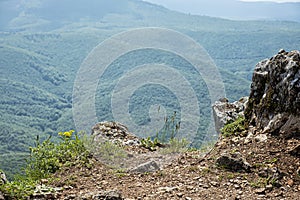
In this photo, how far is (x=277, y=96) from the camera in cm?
796

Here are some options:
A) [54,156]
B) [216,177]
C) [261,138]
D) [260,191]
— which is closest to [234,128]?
[261,138]

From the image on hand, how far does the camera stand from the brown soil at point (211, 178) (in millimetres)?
6117

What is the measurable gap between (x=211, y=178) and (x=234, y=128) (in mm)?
2509

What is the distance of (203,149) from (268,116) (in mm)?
2034

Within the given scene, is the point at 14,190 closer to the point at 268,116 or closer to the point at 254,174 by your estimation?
the point at 254,174

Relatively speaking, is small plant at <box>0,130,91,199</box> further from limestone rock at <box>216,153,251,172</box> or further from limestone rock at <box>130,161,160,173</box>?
limestone rock at <box>216,153,251,172</box>

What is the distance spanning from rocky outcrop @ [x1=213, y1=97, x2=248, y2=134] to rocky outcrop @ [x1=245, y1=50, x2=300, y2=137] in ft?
3.48

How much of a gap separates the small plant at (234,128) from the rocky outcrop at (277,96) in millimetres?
189

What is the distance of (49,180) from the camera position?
7.12 m

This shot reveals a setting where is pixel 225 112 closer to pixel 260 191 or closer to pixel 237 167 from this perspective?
pixel 237 167

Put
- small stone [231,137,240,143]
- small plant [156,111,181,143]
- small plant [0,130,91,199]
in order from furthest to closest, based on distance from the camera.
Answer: small plant [156,111,181,143], small stone [231,137,240,143], small plant [0,130,91,199]

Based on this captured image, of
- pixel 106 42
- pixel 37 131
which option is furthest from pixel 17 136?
pixel 106 42

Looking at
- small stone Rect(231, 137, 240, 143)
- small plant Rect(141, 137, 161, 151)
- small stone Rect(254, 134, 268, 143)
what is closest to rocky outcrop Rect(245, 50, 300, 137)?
small stone Rect(254, 134, 268, 143)

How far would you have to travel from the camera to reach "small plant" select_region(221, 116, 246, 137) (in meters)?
8.84
